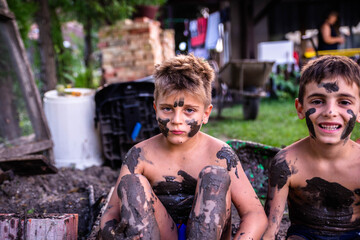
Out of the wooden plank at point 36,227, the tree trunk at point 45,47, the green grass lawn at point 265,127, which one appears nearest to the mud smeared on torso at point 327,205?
the wooden plank at point 36,227

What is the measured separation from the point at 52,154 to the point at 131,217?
2571 millimetres

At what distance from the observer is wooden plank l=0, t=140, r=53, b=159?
337 cm

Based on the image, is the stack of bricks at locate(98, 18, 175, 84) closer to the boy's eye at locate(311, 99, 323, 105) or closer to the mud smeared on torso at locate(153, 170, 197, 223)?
the mud smeared on torso at locate(153, 170, 197, 223)

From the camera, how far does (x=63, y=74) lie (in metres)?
6.61

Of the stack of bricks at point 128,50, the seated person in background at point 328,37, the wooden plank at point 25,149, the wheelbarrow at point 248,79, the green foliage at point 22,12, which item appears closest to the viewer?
the wooden plank at point 25,149

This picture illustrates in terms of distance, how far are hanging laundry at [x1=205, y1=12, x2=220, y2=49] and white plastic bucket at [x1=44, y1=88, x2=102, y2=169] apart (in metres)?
5.83

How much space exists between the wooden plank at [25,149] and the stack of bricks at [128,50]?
8.48ft

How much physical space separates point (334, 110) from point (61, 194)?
249 cm

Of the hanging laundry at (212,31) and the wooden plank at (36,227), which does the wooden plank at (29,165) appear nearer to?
the wooden plank at (36,227)

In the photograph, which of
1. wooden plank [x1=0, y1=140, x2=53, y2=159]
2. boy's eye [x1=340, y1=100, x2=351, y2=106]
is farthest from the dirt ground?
boy's eye [x1=340, y1=100, x2=351, y2=106]

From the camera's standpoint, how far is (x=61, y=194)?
3250 mm

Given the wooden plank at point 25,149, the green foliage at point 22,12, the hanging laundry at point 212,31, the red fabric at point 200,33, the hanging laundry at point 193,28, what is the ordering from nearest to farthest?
the wooden plank at point 25,149 → the green foliage at point 22,12 → the hanging laundry at point 212,31 → the red fabric at point 200,33 → the hanging laundry at point 193,28

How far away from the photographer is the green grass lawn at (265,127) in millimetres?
4930

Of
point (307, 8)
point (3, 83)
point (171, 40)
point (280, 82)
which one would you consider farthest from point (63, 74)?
point (307, 8)
